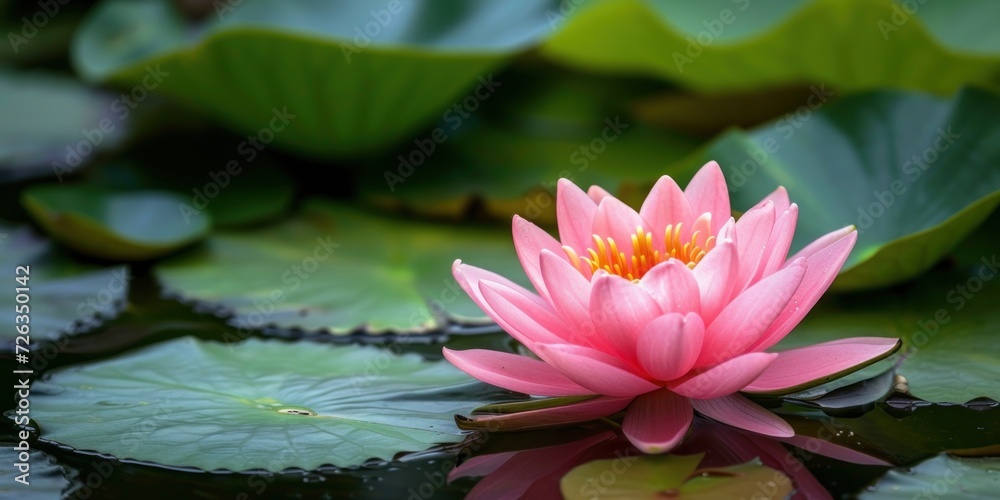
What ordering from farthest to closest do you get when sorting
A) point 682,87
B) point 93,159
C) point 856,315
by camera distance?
point 682,87 < point 93,159 < point 856,315

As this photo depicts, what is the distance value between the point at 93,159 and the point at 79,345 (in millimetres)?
1009

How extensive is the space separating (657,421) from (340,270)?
82 cm

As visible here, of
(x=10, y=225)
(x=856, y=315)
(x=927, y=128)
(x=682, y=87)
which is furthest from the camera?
(x=682, y=87)

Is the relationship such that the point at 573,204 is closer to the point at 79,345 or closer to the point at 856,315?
the point at 856,315

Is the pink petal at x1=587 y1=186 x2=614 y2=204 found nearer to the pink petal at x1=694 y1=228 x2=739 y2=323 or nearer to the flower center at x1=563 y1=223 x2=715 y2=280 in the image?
the flower center at x1=563 y1=223 x2=715 y2=280

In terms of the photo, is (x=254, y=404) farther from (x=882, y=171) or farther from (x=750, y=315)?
(x=882, y=171)

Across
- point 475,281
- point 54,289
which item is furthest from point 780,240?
point 54,289

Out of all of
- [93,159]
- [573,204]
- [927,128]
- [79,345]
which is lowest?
[79,345]

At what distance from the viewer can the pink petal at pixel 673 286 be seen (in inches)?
34.4

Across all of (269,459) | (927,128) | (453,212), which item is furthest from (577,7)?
(269,459)

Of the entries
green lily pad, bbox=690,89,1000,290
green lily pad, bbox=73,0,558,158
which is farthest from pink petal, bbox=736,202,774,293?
green lily pad, bbox=73,0,558,158

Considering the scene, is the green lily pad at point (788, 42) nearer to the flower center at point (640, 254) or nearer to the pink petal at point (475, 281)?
the flower center at point (640, 254)

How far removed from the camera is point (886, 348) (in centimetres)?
95

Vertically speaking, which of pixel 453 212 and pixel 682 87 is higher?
pixel 682 87
